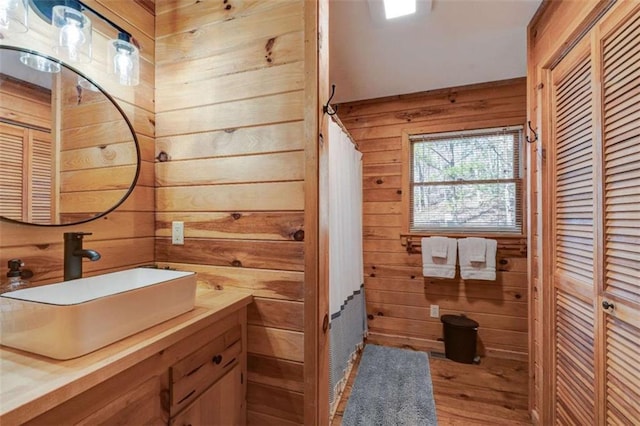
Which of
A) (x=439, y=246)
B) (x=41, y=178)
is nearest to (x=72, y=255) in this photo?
(x=41, y=178)

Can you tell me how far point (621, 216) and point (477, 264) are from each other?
1.45 metres

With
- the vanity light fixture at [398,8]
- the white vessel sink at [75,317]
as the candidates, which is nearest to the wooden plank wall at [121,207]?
the white vessel sink at [75,317]

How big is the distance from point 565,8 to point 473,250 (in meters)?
1.69

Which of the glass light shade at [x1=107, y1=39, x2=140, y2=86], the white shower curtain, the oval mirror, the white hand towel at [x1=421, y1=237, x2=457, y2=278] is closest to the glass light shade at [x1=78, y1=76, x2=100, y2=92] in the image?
the oval mirror

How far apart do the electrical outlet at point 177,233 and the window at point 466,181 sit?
6.83 feet

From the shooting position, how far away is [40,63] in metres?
0.92

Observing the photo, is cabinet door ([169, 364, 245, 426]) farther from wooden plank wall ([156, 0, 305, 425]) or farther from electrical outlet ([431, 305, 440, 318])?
electrical outlet ([431, 305, 440, 318])

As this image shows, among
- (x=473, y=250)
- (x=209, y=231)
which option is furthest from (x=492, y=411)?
(x=209, y=231)

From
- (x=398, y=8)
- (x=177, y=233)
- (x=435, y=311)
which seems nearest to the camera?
(x=177, y=233)

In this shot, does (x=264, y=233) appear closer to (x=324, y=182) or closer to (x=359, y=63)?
(x=324, y=182)

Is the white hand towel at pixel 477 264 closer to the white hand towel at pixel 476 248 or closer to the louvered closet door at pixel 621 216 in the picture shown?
the white hand towel at pixel 476 248

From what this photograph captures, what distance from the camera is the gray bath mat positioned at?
1.76m

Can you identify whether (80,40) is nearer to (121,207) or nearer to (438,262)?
(121,207)

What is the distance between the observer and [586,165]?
1.29 meters
